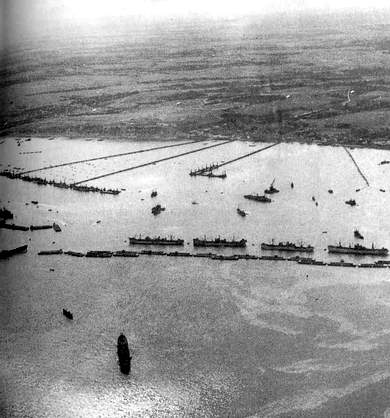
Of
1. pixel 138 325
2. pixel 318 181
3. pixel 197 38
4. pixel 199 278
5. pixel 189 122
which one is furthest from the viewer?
pixel 197 38

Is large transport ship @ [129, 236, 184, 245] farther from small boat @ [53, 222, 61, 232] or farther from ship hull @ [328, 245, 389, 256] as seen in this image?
ship hull @ [328, 245, 389, 256]

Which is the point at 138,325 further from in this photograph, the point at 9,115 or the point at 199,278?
the point at 9,115

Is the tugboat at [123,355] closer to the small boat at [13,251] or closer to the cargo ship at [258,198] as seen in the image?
the small boat at [13,251]

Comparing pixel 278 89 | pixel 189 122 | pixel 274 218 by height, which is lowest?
pixel 274 218

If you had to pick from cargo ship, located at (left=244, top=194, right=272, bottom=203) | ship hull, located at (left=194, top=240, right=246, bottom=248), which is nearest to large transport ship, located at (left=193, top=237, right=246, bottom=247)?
ship hull, located at (left=194, top=240, right=246, bottom=248)

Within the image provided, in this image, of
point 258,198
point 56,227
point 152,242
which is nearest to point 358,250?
point 258,198

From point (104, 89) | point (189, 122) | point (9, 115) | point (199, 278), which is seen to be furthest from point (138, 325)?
point (104, 89)
